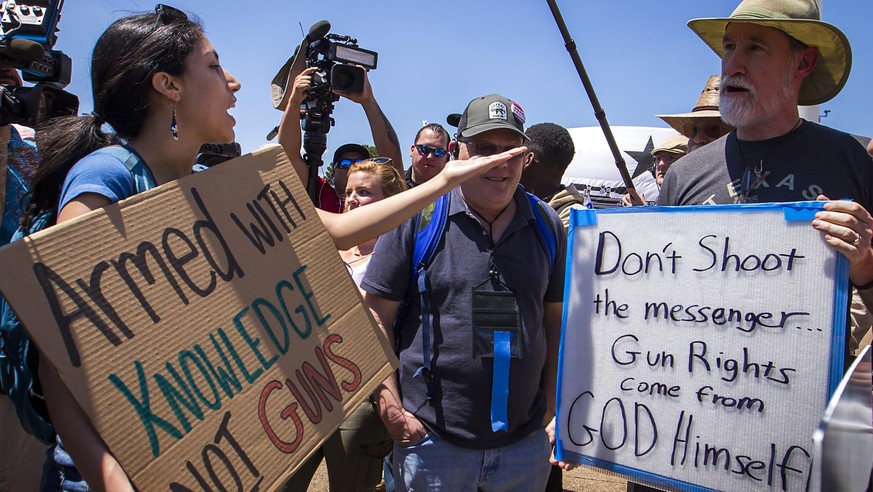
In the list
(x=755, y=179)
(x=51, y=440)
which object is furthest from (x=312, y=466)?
(x=755, y=179)

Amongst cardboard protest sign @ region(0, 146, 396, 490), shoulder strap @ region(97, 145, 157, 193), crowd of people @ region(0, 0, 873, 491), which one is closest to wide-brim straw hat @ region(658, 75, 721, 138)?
crowd of people @ region(0, 0, 873, 491)

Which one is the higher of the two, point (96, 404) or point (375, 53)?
point (375, 53)

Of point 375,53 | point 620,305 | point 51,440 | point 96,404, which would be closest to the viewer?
point 96,404

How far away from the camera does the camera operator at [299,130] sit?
11.2ft

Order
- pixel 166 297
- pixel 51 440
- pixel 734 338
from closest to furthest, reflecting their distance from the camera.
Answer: pixel 166 297 → pixel 51 440 → pixel 734 338

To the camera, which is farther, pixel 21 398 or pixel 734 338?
pixel 734 338

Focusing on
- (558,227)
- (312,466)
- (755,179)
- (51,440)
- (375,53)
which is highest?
(375,53)

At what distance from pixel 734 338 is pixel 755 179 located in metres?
0.57

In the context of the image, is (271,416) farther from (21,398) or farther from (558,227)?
(558,227)


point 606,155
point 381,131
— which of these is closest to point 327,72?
point 381,131

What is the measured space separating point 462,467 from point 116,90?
162 cm

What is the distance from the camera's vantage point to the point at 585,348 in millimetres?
2014

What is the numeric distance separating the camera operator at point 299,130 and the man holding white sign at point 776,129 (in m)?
2.03

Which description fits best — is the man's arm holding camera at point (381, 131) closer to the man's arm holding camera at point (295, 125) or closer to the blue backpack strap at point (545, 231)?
the man's arm holding camera at point (295, 125)
